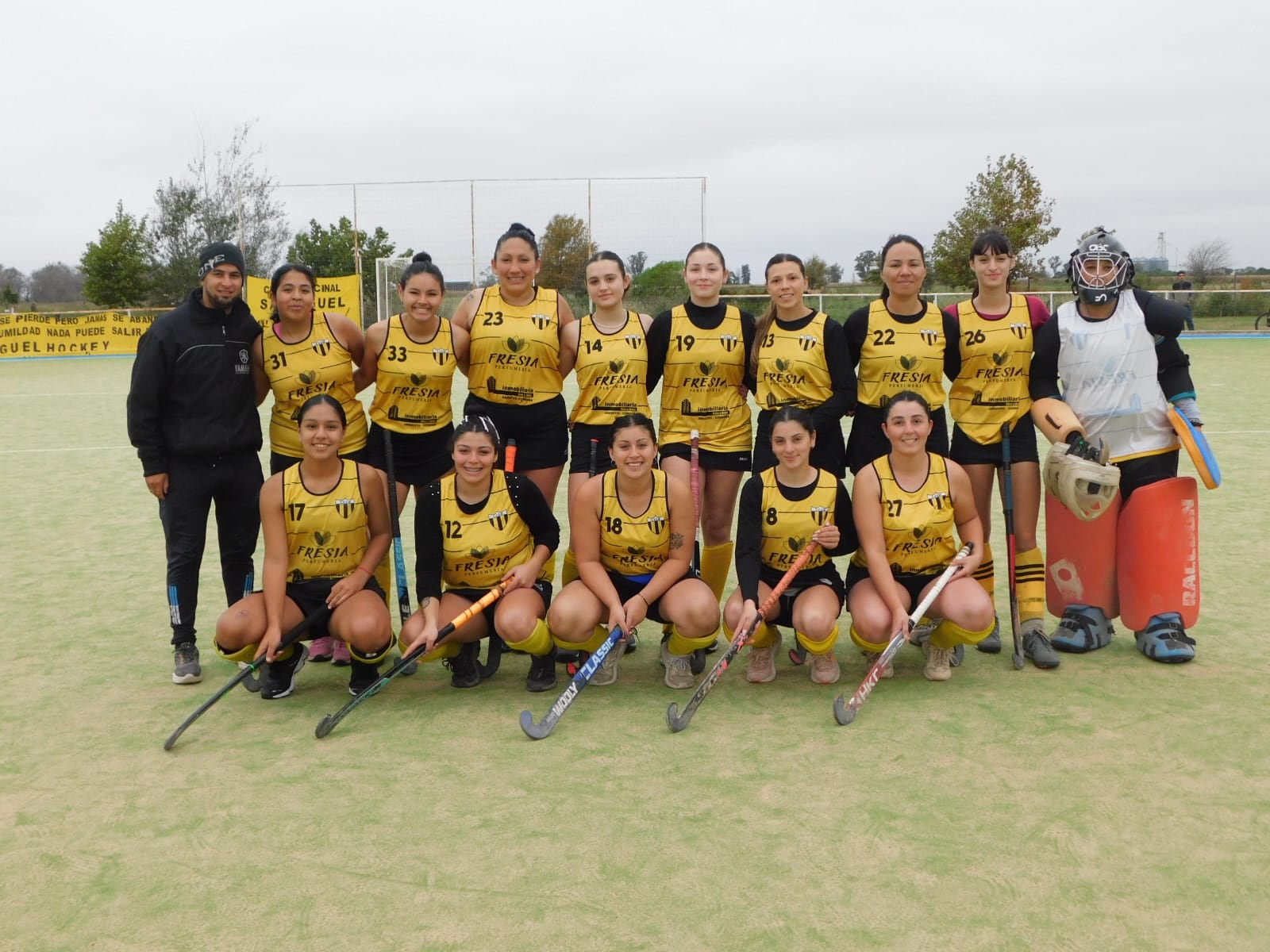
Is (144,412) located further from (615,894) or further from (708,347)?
(615,894)

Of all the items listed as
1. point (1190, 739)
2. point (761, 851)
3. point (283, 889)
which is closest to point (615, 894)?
point (761, 851)

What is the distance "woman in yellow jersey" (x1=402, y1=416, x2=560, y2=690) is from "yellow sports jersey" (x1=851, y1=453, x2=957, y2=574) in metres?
1.27

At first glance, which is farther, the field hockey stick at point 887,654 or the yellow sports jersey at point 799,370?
the yellow sports jersey at point 799,370

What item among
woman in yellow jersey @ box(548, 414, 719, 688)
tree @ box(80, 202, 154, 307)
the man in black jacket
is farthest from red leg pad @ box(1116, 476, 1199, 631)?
tree @ box(80, 202, 154, 307)

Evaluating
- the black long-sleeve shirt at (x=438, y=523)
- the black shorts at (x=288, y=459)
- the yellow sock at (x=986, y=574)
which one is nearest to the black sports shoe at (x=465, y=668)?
the black long-sleeve shirt at (x=438, y=523)

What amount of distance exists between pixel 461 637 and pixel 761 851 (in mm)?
1569

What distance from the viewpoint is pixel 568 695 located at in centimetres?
343

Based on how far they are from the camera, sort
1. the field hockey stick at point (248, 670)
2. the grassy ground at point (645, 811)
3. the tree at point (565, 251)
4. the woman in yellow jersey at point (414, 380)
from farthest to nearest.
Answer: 1. the tree at point (565, 251)
2. the woman in yellow jersey at point (414, 380)
3. the field hockey stick at point (248, 670)
4. the grassy ground at point (645, 811)

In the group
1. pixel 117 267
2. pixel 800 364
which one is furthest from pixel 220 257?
pixel 117 267

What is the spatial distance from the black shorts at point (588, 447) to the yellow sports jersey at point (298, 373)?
94 centimetres

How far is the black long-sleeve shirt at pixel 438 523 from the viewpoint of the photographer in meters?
3.74

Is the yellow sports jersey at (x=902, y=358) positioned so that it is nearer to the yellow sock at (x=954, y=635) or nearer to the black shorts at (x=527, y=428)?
the yellow sock at (x=954, y=635)

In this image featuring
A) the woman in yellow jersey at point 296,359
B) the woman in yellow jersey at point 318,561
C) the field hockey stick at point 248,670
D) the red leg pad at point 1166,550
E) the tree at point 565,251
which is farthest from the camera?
the tree at point 565,251

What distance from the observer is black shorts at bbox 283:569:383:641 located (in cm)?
381
